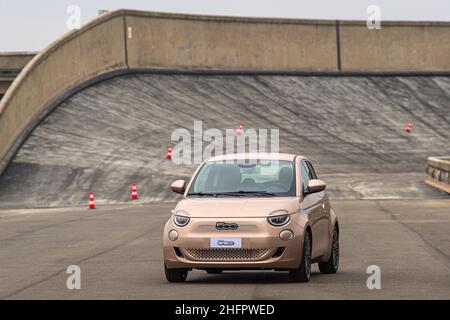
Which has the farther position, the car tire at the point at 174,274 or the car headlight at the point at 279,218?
the car tire at the point at 174,274

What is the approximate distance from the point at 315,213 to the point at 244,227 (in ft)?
4.29

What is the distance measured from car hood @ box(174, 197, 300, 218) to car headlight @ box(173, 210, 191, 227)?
0.05 m

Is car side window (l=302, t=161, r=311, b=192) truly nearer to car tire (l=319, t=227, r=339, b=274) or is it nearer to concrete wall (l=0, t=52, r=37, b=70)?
car tire (l=319, t=227, r=339, b=274)

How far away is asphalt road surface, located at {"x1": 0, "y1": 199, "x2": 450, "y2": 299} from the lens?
13.1 metres

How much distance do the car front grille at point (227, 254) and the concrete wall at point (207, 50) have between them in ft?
110

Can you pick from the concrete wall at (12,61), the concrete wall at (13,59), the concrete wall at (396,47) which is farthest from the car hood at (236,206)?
the concrete wall at (396,47)

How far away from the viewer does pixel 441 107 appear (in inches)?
2571

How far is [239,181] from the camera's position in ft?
49.0

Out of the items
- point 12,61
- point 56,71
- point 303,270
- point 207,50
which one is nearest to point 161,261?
point 303,270

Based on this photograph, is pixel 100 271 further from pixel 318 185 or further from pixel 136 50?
pixel 136 50

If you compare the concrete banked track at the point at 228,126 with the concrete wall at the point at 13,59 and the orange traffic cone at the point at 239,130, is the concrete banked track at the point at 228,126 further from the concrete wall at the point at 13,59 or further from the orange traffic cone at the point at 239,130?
the concrete wall at the point at 13,59

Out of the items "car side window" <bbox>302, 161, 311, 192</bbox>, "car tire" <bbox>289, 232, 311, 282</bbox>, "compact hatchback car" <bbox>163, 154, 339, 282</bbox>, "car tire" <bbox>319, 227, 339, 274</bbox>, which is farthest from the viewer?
"car tire" <bbox>319, 227, 339, 274</bbox>

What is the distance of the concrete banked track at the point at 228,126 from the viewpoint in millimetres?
40969

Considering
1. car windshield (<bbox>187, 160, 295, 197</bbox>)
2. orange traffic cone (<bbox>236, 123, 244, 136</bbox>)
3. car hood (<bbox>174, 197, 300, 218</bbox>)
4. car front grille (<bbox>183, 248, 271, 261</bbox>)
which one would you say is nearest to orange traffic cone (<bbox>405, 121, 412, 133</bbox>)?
orange traffic cone (<bbox>236, 123, 244, 136</bbox>)
